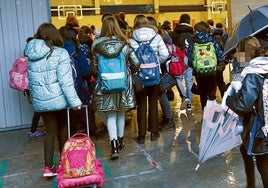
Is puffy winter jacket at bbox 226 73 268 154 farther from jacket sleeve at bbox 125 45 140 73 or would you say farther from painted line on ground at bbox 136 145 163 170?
jacket sleeve at bbox 125 45 140 73

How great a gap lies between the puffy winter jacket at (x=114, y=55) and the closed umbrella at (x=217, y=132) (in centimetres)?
103

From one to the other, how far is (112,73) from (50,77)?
A: 0.74 m

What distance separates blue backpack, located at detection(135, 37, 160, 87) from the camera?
4977 millimetres

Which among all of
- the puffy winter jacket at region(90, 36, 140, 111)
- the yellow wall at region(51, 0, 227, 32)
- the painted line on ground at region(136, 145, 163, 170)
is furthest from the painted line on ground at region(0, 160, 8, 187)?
the yellow wall at region(51, 0, 227, 32)

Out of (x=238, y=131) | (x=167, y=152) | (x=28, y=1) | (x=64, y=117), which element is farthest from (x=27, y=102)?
(x=238, y=131)

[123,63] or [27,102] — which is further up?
[123,63]

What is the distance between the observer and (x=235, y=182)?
389 cm

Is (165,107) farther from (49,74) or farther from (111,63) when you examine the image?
(49,74)

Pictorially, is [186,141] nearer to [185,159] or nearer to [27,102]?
[185,159]

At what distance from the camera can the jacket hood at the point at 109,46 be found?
4449mm

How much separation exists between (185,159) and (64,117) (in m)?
1.49

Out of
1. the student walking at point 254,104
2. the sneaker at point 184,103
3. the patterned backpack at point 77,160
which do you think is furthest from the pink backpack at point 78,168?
the sneaker at point 184,103

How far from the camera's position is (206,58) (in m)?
5.67

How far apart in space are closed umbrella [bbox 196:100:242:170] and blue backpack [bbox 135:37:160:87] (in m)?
1.09
